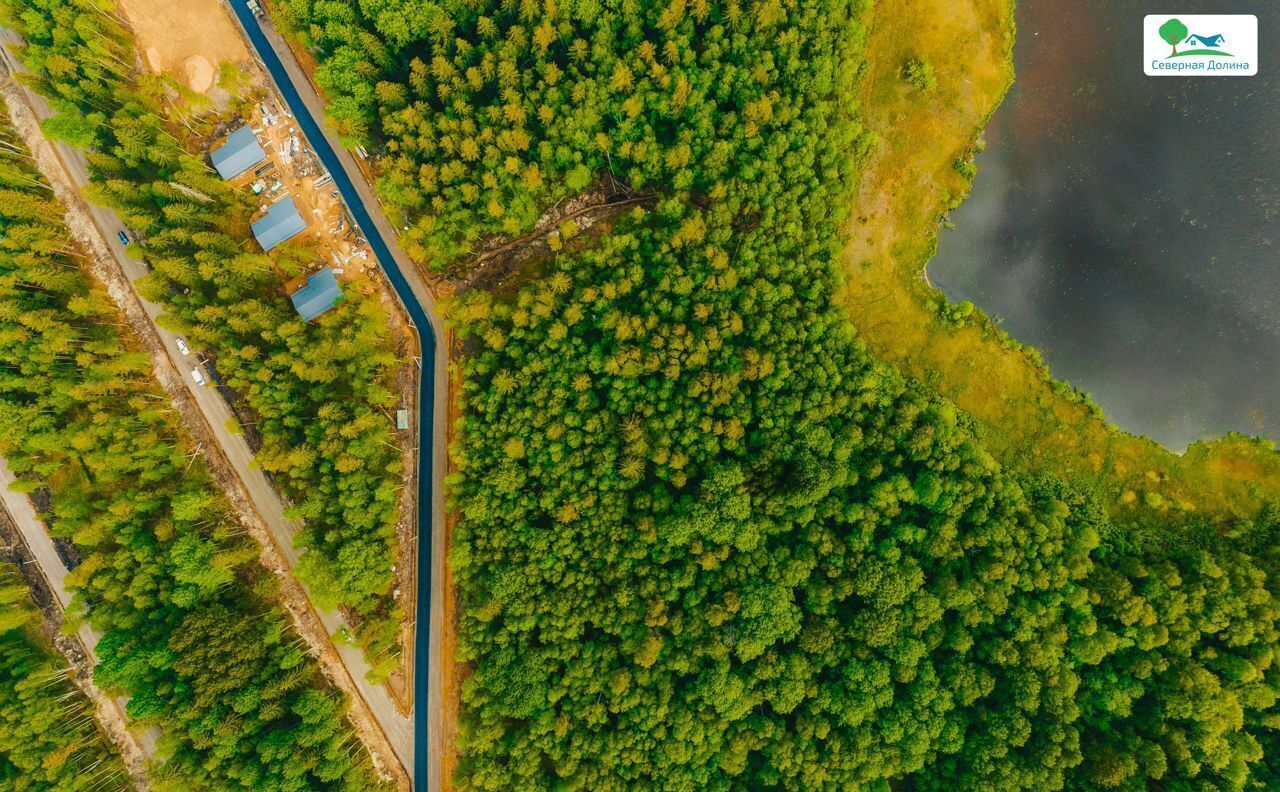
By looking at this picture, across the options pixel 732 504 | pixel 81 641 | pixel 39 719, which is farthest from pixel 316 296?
pixel 39 719

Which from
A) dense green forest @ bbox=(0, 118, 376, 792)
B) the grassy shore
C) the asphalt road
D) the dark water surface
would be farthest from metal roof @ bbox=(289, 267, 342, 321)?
the dark water surface

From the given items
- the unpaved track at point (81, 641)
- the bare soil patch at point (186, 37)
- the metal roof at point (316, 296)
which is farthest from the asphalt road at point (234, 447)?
the bare soil patch at point (186, 37)

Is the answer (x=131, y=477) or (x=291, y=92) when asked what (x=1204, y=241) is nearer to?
(x=291, y=92)

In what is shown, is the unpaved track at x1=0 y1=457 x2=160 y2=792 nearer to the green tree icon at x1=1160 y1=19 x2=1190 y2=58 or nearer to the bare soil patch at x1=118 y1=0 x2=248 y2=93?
the bare soil patch at x1=118 y1=0 x2=248 y2=93

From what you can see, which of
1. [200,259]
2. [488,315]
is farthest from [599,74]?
[200,259]

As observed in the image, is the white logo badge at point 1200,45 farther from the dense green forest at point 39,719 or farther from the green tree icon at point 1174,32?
the dense green forest at point 39,719
